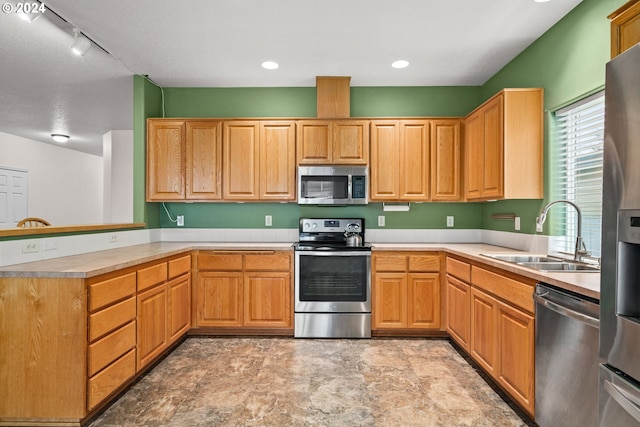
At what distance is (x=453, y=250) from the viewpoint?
326cm

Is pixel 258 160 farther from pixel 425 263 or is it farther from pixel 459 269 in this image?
pixel 459 269

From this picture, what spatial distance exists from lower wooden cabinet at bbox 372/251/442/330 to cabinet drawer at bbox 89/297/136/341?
2100mm

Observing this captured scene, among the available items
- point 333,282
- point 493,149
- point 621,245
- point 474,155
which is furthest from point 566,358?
point 474,155

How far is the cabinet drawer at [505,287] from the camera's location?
2059 millimetres

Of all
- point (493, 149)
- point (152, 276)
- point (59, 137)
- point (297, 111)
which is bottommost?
point (152, 276)

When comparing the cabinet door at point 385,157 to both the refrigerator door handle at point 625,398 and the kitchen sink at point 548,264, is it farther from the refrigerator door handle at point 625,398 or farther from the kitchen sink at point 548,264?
the refrigerator door handle at point 625,398

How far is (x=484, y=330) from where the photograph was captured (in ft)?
8.60

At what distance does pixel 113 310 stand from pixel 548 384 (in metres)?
2.53

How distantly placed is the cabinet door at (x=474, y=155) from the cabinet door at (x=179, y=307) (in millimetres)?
2890

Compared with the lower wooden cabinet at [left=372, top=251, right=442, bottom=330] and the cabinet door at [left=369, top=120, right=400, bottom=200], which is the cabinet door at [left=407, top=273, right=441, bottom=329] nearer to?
the lower wooden cabinet at [left=372, top=251, right=442, bottom=330]

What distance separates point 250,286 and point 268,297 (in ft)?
0.67

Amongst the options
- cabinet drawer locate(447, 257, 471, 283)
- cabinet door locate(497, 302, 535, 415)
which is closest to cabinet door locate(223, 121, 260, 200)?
cabinet drawer locate(447, 257, 471, 283)

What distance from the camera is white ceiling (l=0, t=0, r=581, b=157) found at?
2535 mm

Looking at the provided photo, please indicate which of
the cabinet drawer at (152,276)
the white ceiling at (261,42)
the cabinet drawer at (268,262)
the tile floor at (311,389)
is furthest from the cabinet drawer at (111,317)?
the white ceiling at (261,42)
